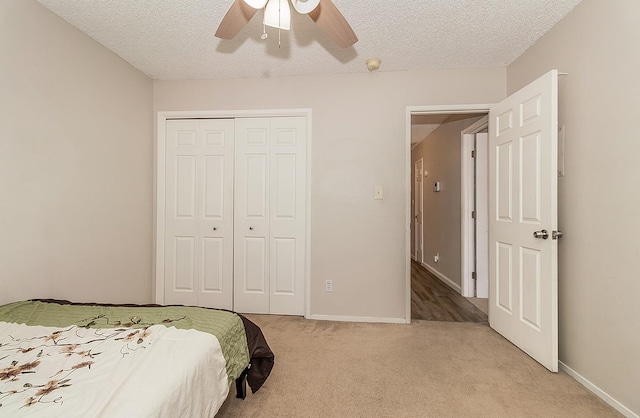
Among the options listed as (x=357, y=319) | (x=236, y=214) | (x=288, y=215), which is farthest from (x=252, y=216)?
(x=357, y=319)

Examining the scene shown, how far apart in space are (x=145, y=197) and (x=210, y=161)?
74cm

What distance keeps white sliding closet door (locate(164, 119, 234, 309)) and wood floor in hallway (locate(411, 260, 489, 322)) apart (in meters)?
2.09

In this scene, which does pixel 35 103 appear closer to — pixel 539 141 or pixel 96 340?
pixel 96 340

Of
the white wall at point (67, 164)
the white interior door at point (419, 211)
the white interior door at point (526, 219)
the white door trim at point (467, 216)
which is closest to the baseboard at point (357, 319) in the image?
the white interior door at point (526, 219)

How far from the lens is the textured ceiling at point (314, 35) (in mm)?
1984

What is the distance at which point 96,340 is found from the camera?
1.29 m

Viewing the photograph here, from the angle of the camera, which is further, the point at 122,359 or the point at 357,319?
the point at 357,319

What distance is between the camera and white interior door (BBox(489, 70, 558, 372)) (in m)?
1.96

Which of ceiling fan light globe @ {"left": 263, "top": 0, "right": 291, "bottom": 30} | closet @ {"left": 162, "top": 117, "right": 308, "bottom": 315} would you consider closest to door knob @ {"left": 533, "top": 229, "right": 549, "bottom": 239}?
closet @ {"left": 162, "top": 117, "right": 308, "bottom": 315}

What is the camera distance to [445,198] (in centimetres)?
452

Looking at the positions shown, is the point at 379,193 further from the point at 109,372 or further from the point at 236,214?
the point at 109,372

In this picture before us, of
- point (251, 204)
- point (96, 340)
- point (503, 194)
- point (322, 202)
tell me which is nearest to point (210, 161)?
point (251, 204)

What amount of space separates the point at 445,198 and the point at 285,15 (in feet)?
12.1

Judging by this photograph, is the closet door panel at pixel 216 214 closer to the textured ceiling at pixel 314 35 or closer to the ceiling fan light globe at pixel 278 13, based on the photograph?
the textured ceiling at pixel 314 35
